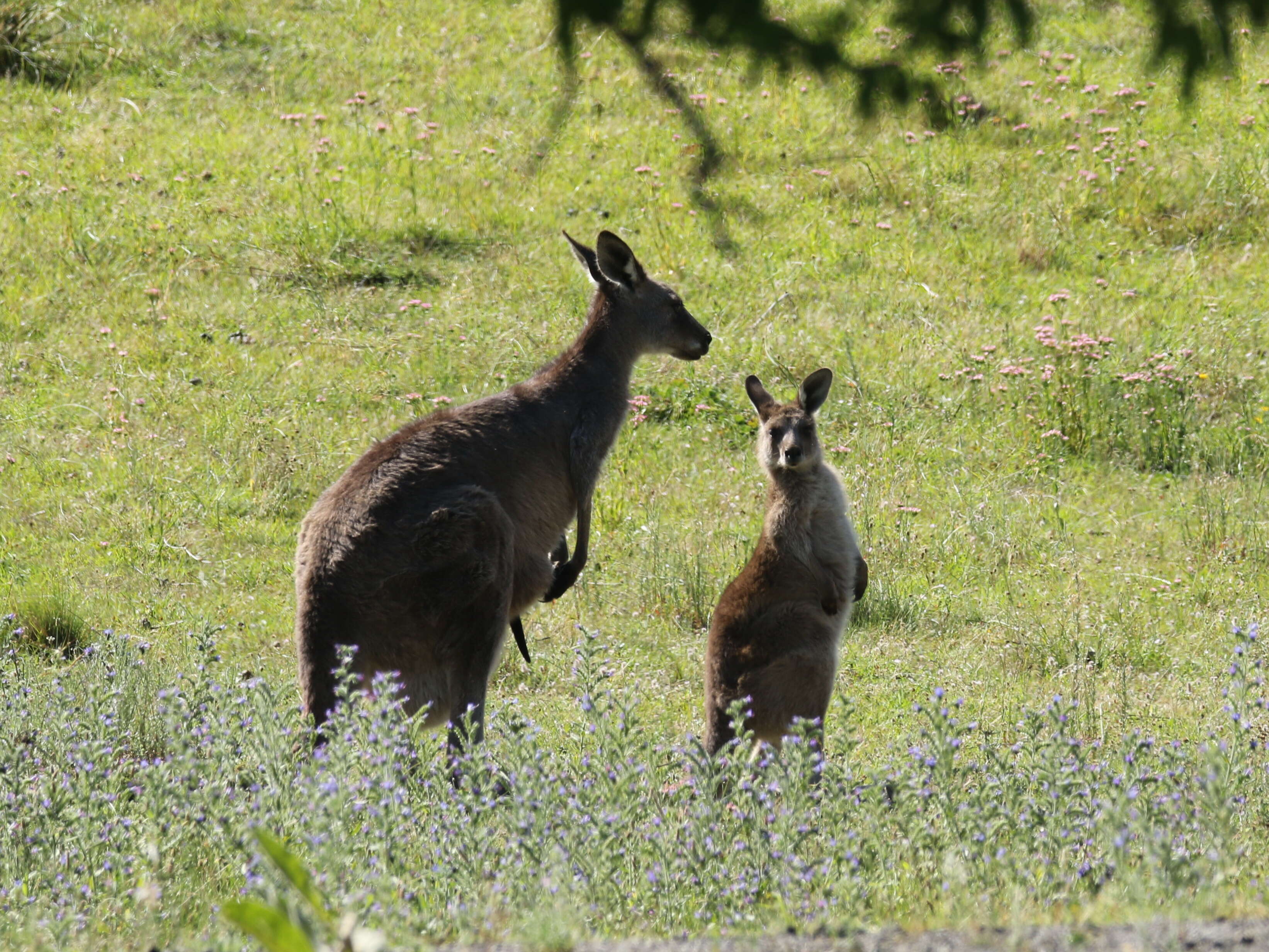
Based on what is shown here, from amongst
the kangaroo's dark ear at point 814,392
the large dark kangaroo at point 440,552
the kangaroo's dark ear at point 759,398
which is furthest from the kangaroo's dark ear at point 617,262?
the kangaroo's dark ear at point 814,392

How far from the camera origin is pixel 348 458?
32.4ft

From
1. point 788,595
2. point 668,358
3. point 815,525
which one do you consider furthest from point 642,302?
point 668,358

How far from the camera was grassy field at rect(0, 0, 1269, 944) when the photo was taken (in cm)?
780

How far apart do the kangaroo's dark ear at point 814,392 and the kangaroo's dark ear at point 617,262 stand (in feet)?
3.22

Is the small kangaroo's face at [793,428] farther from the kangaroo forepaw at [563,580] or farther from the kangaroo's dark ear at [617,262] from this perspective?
the kangaroo forepaw at [563,580]

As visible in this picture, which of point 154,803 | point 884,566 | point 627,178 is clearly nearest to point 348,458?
point 884,566

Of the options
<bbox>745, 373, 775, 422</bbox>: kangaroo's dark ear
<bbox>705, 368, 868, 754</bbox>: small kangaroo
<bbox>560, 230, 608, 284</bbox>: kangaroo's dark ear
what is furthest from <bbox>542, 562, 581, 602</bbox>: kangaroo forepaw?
<bbox>560, 230, 608, 284</bbox>: kangaroo's dark ear

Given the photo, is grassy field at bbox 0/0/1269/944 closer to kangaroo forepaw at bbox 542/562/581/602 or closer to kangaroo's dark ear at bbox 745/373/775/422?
kangaroo forepaw at bbox 542/562/581/602

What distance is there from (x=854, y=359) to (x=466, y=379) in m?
2.79

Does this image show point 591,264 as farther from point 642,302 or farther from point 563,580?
point 563,580

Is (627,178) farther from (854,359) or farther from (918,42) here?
(918,42)

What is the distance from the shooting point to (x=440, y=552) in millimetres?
5785

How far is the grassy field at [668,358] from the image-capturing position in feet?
25.6

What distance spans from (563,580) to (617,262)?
5.10 ft
